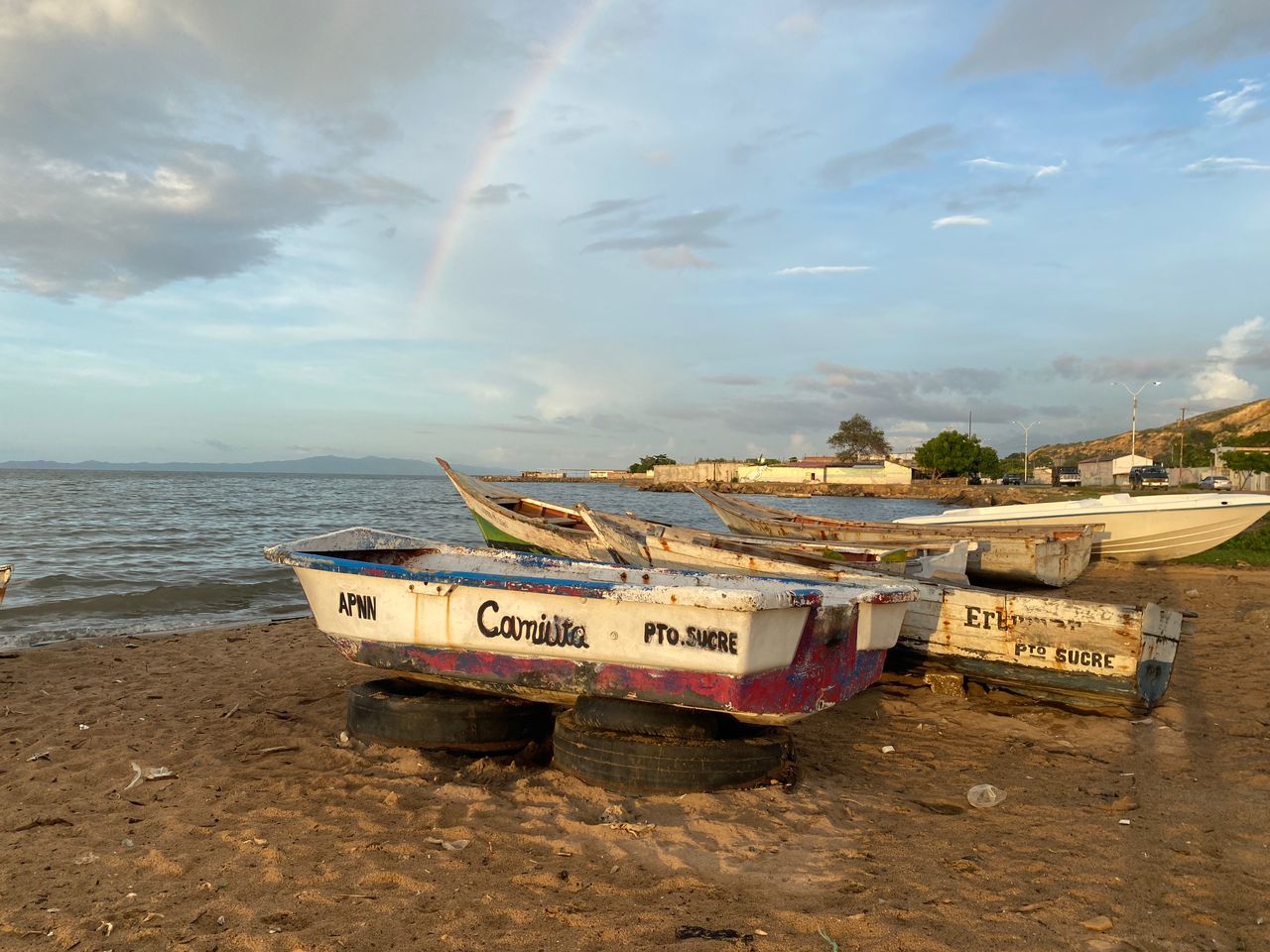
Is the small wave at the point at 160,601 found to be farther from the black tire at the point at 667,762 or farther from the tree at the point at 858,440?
the tree at the point at 858,440

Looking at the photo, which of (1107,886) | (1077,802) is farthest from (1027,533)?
(1107,886)

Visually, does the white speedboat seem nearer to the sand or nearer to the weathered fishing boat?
the weathered fishing boat

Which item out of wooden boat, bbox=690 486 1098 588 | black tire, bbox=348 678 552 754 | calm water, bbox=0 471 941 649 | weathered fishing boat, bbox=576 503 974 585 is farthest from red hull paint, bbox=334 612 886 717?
wooden boat, bbox=690 486 1098 588

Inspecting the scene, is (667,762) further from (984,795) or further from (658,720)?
(984,795)

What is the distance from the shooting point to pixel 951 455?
85.6 metres

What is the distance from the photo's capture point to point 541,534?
43.8ft

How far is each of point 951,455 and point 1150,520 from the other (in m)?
73.6

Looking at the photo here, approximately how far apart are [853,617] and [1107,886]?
1.99 m

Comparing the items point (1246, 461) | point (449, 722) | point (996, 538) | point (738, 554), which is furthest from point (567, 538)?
point (1246, 461)

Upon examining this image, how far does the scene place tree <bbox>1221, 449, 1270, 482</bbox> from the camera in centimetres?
5619

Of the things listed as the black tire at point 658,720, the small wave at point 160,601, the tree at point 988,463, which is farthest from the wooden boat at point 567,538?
the tree at point 988,463

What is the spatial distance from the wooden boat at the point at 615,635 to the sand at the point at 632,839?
0.61 metres

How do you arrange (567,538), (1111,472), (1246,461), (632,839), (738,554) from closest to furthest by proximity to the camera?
(632,839), (738,554), (567,538), (1246,461), (1111,472)

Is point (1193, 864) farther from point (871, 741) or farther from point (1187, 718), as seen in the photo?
point (1187, 718)
